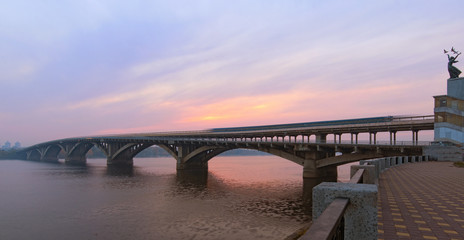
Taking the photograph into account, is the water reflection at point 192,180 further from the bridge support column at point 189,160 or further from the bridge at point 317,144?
the bridge at point 317,144

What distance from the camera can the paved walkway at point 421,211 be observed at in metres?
6.50

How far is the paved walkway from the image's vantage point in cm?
650

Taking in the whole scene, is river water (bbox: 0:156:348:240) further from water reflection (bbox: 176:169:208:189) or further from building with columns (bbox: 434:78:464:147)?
building with columns (bbox: 434:78:464:147)

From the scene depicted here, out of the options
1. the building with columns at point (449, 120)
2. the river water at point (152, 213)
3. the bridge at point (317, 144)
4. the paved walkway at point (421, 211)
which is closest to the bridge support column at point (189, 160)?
the bridge at point (317, 144)

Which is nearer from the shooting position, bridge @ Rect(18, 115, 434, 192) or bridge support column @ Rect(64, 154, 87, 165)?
bridge @ Rect(18, 115, 434, 192)

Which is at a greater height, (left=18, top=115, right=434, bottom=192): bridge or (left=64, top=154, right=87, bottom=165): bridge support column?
(left=18, top=115, right=434, bottom=192): bridge

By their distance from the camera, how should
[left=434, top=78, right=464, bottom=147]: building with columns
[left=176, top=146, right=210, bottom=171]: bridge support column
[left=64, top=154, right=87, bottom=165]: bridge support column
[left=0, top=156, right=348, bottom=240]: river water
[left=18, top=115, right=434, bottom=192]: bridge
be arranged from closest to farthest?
[left=0, top=156, right=348, bottom=240]: river water
[left=434, top=78, right=464, bottom=147]: building with columns
[left=18, top=115, right=434, bottom=192]: bridge
[left=176, top=146, right=210, bottom=171]: bridge support column
[left=64, top=154, right=87, bottom=165]: bridge support column

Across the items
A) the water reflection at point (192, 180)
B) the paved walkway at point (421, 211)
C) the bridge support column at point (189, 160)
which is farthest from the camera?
the bridge support column at point (189, 160)

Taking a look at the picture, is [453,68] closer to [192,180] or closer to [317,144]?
[317,144]

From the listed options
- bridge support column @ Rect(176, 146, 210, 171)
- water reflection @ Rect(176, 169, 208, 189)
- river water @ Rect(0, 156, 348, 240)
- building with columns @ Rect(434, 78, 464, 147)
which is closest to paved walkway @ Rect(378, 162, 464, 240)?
river water @ Rect(0, 156, 348, 240)

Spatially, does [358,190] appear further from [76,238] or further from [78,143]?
[78,143]

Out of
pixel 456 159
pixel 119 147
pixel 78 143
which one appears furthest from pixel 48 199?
pixel 78 143

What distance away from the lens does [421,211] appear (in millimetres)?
8516

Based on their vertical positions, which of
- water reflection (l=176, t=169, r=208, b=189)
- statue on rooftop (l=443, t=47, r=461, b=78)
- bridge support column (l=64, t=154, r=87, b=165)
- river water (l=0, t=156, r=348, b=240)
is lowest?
bridge support column (l=64, t=154, r=87, b=165)
